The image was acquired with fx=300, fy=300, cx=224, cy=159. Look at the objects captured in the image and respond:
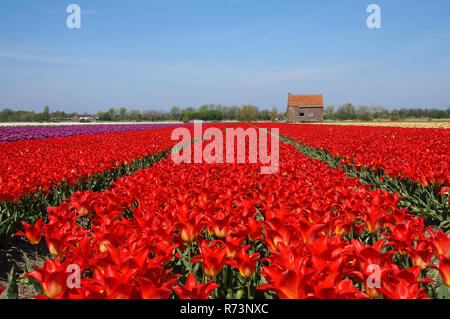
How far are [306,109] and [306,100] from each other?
2.75 m

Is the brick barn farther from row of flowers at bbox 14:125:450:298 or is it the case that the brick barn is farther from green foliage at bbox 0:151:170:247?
row of flowers at bbox 14:125:450:298

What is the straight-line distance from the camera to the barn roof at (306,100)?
253 ft

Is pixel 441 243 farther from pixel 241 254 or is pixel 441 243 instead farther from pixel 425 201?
pixel 425 201

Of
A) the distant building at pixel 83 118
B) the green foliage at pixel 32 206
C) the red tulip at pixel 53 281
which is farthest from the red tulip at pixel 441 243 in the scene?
the distant building at pixel 83 118

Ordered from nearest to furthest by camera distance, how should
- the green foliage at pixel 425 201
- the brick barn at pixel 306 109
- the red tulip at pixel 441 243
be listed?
the red tulip at pixel 441 243, the green foliage at pixel 425 201, the brick barn at pixel 306 109

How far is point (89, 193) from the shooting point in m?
3.22

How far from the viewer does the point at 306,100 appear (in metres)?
77.9

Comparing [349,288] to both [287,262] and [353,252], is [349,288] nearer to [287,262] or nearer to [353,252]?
[287,262]

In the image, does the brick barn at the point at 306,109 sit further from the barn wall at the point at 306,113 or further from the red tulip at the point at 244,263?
the red tulip at the point at 244,263

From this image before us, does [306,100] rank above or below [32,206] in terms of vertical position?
above

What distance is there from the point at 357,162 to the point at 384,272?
22.1 feet

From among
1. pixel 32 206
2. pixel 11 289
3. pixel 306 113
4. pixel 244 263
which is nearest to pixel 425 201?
pixel 244 263

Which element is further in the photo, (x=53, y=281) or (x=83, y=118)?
(x=83, y=118)
